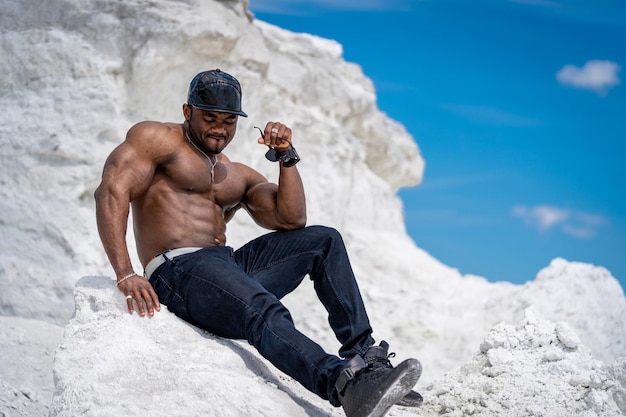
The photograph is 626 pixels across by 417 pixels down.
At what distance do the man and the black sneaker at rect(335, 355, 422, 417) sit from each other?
0.11 meters

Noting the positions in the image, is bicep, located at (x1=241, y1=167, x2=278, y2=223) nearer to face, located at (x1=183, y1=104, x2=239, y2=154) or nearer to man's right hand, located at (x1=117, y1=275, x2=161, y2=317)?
face, located at (x1=183, y1=104, x2=239, y2=154)

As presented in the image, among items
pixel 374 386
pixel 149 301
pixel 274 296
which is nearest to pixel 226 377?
pixel 274 296

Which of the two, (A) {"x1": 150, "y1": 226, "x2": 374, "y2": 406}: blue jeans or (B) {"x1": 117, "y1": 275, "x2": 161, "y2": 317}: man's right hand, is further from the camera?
(B) {"x1": 117, "y1": 275, "x2": 161, "y2": 317}: man's right hand

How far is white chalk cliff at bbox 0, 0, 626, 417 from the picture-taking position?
3.72 meters

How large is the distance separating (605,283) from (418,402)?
716cm

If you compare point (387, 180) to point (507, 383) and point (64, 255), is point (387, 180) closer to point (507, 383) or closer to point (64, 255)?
point (64, 255)

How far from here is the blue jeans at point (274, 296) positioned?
357 cm

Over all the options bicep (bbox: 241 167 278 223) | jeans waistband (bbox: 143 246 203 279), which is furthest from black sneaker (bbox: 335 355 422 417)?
bicep (bbox: 241 167 278 223)

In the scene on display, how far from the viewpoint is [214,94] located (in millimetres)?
4094

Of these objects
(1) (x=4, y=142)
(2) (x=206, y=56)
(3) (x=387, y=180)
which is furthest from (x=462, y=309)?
(1) (x=4, y=142)

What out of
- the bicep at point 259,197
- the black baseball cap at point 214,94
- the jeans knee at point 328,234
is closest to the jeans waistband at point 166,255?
the bicep at point 259,197

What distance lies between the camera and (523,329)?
5.04 meters

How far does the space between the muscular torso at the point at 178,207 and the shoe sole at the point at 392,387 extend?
1.35m

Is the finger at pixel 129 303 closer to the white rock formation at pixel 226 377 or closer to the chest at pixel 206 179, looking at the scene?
the white rock formation at pixel 226 377
